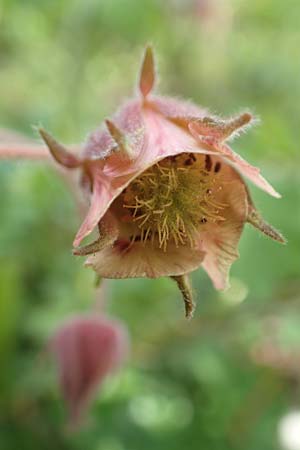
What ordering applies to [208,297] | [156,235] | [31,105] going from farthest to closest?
1. [31,105]
2. [208,297]
3. [156,235]

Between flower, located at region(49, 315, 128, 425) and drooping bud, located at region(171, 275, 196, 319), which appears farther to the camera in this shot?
flower, located at region(49, 315, 128, 425)

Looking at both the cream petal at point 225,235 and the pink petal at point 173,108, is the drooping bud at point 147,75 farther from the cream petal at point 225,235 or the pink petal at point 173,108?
the cream petal at point 225,235

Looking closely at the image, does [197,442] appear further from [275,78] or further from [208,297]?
[275,78]

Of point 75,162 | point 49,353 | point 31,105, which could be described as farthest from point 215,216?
point 31,105

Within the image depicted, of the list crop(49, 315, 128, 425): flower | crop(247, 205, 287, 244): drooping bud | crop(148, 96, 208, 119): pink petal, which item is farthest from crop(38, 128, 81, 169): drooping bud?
crop(49, 315, 128, 425): flower

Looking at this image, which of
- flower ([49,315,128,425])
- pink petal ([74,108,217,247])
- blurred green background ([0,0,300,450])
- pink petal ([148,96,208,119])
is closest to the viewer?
pink petal ([74,108,217,247])

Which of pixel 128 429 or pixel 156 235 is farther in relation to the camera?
pixel 128 429

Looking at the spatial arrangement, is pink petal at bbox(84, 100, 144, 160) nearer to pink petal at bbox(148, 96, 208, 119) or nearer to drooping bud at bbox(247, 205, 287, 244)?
pink petal at bbox(148, 96, 208, 119)
